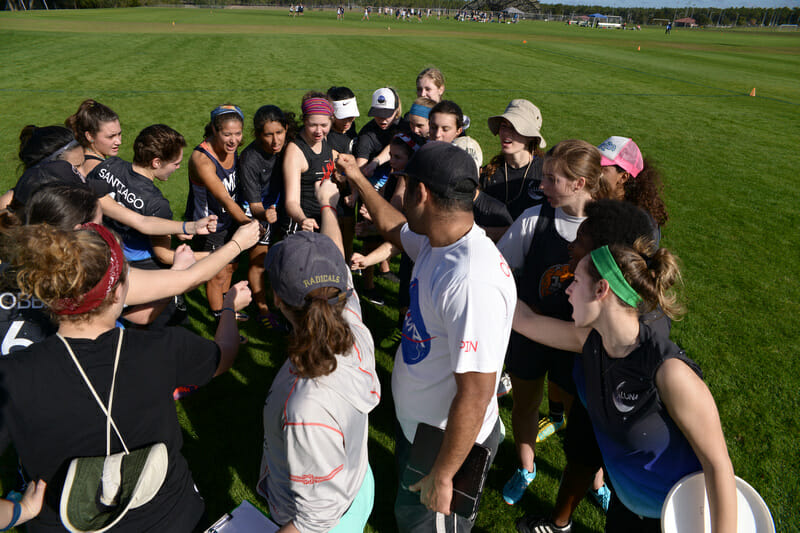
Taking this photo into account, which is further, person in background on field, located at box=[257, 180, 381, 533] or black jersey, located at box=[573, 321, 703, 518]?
black jersey, located at box=[573, 321, 703, 518]

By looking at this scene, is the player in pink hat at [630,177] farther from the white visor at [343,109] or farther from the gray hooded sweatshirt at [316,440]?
the white visor at [343,109]

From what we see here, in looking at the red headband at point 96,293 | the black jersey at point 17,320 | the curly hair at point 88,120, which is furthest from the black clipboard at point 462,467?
the curly hair at point 88,120

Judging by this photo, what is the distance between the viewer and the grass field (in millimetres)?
3934

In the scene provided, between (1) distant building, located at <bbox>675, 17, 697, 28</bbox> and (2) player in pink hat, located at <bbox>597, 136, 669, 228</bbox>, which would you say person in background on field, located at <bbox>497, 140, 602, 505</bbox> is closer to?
(2) player in pink hat, located at <bbox>597, 136, 669, 228</bbox>

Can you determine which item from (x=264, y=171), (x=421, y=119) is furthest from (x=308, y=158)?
(x=421, y=119)

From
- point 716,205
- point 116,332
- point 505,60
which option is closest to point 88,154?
point 116,332

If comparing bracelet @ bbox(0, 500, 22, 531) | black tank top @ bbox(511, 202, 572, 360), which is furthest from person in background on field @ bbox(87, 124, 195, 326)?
black tank top @ bbox(511, 202, 572, 360)

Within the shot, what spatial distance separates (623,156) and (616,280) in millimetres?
1757

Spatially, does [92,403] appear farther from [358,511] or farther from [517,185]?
[517,185]

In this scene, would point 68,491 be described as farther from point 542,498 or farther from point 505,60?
point 505,60

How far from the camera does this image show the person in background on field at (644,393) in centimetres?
180

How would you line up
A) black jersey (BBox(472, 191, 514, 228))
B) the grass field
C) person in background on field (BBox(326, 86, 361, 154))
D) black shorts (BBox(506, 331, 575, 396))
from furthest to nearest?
person in background on field (BBox(326, 86, 361, 154)), the grass field, black jersey (BBox(472, 191, 514, 228)), black shorts (BBox(506, 331, 575, 396))

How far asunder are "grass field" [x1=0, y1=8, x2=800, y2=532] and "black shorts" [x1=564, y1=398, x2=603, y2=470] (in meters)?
0.87

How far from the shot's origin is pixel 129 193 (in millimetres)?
3996
